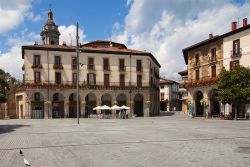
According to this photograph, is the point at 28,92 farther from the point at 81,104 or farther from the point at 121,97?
the point at 121,97

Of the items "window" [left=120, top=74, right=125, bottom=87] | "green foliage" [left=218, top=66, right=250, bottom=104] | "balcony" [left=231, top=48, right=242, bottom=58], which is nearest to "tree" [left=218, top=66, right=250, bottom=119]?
"green foliage" [left=218, top=66, right=250, bottom=104]

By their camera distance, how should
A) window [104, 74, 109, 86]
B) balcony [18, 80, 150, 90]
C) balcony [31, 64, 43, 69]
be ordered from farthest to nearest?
1. window [104, 74, 109, 86]
2. balcony [31, 64, 43, 69]
3. balcony [18, 80, 150, 90]

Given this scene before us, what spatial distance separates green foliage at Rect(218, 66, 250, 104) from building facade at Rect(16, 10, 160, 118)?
21.7 m

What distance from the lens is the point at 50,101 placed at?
169 feet

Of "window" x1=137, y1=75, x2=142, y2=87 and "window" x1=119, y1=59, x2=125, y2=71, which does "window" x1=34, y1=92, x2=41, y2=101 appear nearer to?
"window" x1=119, y1=59, x2=125, y2=71

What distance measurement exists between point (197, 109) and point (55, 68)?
24376 millimetres

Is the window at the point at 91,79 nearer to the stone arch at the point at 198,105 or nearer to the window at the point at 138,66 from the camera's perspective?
the window at the point at 138,66

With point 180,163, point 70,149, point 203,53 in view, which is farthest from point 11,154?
point 203,53

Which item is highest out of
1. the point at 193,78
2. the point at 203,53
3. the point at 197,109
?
the point at 203,53

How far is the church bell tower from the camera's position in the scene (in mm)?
77500

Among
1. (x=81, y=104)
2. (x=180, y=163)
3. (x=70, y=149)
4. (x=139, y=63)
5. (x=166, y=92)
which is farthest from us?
(x=166, y=92)

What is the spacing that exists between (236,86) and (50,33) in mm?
54558

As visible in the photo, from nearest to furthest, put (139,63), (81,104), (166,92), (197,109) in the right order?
(197,109) → (81,104) → (139,63) → (166,92)

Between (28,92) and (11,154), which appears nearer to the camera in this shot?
(11,154)
